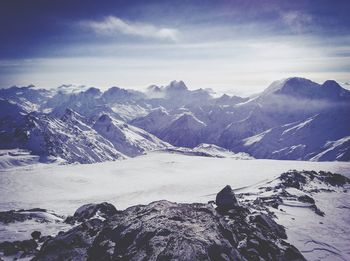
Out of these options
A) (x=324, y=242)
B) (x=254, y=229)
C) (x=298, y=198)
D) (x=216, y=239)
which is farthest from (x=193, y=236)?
(x=298, y=198)

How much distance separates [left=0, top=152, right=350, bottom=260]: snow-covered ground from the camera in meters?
44.2

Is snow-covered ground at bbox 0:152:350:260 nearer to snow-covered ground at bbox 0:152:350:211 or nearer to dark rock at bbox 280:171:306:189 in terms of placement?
snow-covered ground at bbox 0:152:350:211

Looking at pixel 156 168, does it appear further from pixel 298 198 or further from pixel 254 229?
pixel 254 229

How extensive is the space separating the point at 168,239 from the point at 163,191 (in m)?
58.7

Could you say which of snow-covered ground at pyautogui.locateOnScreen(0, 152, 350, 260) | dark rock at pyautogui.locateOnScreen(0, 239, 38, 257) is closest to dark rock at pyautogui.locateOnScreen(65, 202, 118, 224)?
dark rock at pyautogui.locateOnScreen(0, 239, 38, 257)

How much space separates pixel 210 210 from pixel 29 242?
69.9 feet

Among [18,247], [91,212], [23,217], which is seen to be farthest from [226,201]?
[23,217]

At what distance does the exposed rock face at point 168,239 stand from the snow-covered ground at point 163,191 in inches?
325

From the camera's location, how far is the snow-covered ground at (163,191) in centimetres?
4425

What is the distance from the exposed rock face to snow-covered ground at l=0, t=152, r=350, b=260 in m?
8.26

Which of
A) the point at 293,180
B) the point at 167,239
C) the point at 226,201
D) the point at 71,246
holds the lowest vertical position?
the point at 293,180

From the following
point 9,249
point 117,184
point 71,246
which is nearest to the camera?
point 71,246

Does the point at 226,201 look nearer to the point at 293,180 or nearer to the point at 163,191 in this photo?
the point at 163,191

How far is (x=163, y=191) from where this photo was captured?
3388 inches
